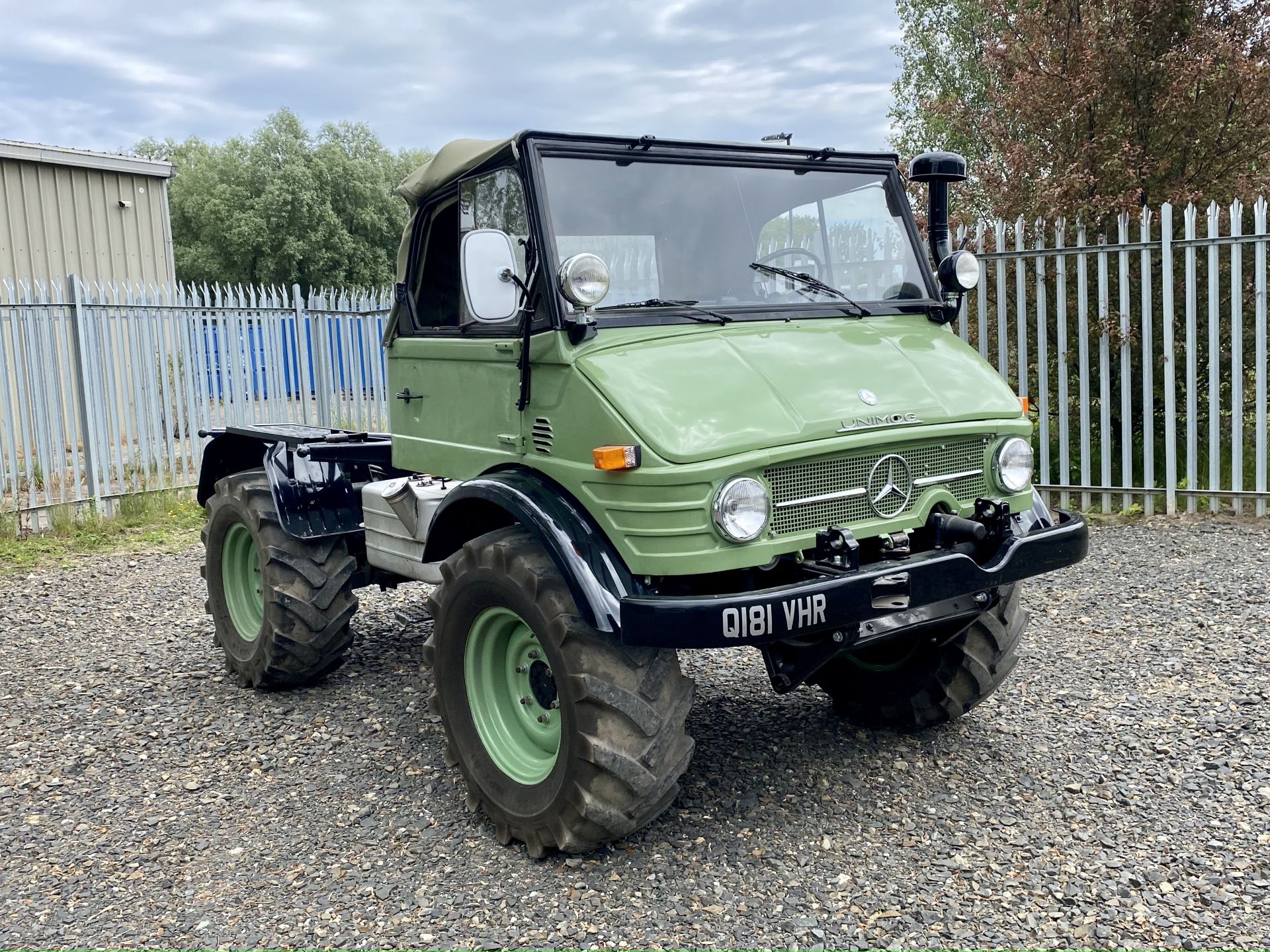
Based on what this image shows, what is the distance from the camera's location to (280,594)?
5039mm

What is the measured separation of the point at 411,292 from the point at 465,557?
5.33 feet

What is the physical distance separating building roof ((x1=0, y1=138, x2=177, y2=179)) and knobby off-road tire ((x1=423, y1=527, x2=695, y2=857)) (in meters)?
13.3

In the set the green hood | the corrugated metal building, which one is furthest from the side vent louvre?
the corrugated metal building

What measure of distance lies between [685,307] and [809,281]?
2.04 feet

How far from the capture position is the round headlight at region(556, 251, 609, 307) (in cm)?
346

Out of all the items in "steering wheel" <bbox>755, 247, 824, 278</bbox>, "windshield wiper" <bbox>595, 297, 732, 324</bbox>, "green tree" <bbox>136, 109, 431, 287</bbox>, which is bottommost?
"windshield wiper" <bbox>595, 297, 732, 324</bbox>

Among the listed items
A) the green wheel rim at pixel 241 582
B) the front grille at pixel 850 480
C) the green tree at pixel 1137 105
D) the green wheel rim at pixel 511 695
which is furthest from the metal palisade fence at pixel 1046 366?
the green wheel rim at pixel 511 695

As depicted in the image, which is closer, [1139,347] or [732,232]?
[732,232]

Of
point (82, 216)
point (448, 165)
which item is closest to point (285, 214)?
point (82, 216)

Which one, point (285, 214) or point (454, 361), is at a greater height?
point (285, 214)

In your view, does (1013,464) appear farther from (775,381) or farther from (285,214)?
(285,214)

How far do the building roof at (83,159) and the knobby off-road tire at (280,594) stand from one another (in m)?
10.9

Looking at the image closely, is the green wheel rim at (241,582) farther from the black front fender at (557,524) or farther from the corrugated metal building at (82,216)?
the corrugated metal building at (82,216)

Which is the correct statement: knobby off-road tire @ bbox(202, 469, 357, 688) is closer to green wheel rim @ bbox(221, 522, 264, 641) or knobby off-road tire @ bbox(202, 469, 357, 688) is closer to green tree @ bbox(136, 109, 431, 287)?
green wheel rim @ bbox(221, 522, 264, 641)
